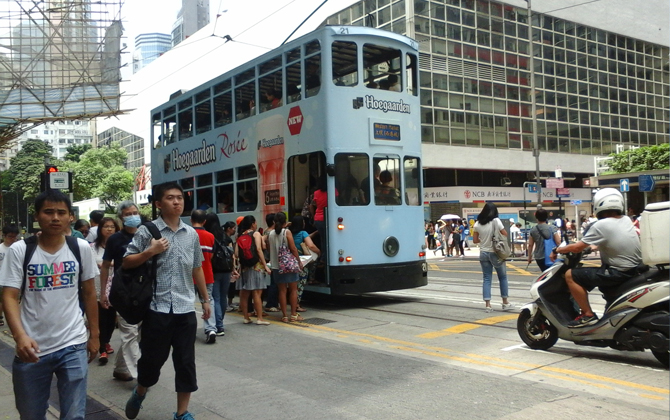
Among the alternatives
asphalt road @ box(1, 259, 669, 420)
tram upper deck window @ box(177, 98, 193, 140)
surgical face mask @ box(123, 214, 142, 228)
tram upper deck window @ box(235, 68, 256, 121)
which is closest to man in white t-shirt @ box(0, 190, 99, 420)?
asphalt road @ box(1, 259, 669, 420)

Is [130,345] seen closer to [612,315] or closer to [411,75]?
[612,315]

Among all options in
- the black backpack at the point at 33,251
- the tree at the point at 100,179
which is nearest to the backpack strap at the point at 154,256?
the black backpack at the point at 33,251

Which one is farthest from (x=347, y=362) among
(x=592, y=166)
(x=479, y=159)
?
(x=592, y=166)

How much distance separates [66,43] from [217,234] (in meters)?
16.0

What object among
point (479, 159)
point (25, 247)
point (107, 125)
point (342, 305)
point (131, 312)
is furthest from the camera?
point (107, 125)

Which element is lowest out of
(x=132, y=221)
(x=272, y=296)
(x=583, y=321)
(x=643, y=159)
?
(x=272, y=296)

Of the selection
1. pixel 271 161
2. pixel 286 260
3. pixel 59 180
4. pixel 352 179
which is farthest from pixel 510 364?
pixel 59 180

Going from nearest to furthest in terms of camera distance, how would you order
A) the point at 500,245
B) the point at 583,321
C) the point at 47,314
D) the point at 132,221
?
the point at 47,314, the point at 132,221, the point at 583,321, the point at 500,245

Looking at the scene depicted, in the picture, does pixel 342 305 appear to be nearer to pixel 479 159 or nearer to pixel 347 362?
pixel 347 362

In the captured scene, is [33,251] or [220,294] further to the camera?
[220,294]

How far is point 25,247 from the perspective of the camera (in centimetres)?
360

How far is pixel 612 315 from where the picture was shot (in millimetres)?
5980

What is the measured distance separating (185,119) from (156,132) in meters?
1.88

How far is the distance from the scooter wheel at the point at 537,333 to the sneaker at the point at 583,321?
30 centimetres
